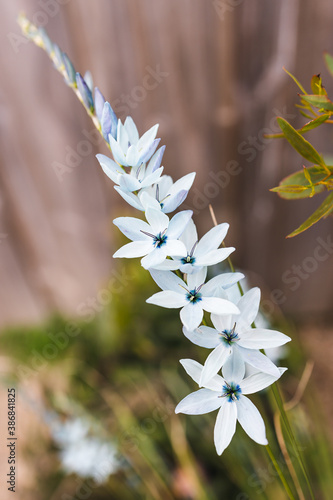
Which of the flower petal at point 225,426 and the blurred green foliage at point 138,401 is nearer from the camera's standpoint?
the flower petal at point 225,426

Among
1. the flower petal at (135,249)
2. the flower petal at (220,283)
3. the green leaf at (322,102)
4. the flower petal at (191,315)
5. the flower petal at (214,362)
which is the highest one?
the green leaf at (322,102)

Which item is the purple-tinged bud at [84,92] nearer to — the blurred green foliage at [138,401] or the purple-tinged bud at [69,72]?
the purple-tinged bud at [69,72]

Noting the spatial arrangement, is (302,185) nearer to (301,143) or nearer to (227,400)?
(301,143)

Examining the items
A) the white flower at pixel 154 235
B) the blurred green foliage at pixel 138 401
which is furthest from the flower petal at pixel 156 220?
the blurred green foliage at pixel 138 401

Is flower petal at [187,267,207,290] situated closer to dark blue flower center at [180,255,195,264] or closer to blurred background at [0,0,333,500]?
dark blue flower center at [180,255,195,264]

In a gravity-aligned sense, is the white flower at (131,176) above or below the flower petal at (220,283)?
above

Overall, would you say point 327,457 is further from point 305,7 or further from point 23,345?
point 23,345

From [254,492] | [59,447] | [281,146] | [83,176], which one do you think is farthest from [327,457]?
[83,176]

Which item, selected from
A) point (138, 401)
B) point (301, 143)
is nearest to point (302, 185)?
point (301, 143)
